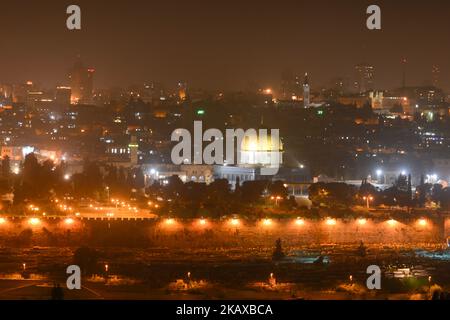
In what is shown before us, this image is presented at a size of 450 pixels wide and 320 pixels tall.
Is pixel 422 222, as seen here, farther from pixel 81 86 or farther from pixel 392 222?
pixel 81 86

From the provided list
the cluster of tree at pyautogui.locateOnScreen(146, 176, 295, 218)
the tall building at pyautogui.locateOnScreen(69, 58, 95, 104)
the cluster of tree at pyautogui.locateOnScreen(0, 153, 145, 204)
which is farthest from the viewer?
the tall building at pyautogui.locateOnScreen(69, 58, 95, 104)

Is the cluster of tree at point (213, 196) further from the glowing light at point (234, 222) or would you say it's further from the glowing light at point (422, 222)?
the glowing light at point (422, 222)

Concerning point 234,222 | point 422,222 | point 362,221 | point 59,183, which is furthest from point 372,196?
point 59,183

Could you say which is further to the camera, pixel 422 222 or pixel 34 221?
pixel 422 222

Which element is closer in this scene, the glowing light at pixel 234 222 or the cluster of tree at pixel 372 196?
the glowing light at pixel 234 222

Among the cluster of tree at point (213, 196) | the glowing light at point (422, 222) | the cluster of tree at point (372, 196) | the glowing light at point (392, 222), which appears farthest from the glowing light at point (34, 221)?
the glowing light at point (422, 222)

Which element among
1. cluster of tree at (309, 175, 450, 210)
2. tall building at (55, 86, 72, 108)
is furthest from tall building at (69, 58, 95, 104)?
cluster of tree at (309, 175, 450, 210)

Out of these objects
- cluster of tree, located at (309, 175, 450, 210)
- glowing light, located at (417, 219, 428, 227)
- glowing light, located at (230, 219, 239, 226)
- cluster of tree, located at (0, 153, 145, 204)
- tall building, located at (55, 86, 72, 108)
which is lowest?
glowing light, located at (417, 219, 428, 227)

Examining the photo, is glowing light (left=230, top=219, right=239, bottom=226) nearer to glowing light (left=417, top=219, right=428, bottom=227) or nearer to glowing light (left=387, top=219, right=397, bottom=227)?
glowing light (left=387, top=219, right=397, bottom=227)

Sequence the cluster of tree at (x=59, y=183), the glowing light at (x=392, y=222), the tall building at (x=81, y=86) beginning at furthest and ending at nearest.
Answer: the tall building at (x=81, y=86) → the cluster of tree at (x=59, y=183) → the glowing light at (x=392, y=222)
